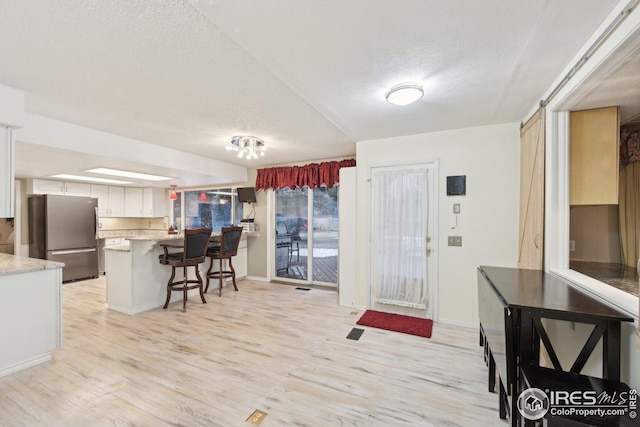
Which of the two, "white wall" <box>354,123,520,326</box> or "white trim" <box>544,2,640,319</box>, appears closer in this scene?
"white trim" <box>544,2,640,319</box>

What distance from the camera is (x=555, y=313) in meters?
Answer: 1.27

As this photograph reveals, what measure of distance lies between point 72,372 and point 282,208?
11.5ft

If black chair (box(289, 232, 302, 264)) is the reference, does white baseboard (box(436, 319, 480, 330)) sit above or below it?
below

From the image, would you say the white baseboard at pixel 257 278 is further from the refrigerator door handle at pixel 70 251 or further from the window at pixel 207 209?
the refrigerator door handle at pixel 70 251

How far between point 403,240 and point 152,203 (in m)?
5.60

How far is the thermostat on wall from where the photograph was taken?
2953 millimetres

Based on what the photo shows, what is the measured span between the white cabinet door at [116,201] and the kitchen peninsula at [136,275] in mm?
2585

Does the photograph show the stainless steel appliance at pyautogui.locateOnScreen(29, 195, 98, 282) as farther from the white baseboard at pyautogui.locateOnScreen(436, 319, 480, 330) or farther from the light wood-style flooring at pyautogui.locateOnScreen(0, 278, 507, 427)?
the white baseboard at pyautogui.locateOnScreen(436, 319, 480, 330)

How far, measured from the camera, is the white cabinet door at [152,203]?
19.4 ft

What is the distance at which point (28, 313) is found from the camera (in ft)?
7.19

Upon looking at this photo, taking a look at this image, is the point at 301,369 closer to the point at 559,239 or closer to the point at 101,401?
the point at 101,401

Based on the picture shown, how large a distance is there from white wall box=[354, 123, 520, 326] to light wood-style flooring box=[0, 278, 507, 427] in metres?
0.46

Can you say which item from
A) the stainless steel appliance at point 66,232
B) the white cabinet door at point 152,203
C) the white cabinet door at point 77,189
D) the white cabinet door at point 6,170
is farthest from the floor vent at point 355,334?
the white cabinet door at point 77,189

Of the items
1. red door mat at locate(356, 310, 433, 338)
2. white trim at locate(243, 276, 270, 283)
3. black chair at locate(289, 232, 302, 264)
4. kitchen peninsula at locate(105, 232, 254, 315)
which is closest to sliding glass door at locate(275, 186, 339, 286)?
black chair at locate(289, 232, 302, 264)
